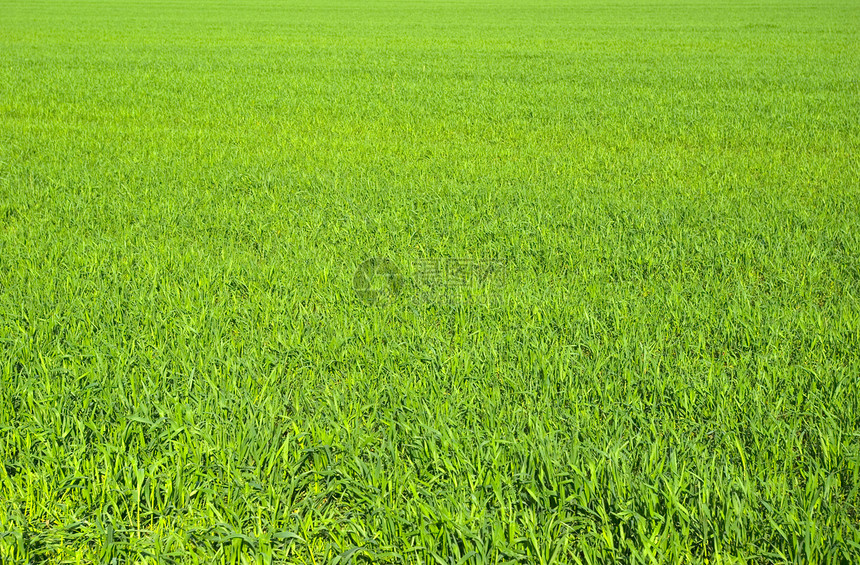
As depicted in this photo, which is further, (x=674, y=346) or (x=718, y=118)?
(x=718, y=118)

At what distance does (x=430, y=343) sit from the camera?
3.57m

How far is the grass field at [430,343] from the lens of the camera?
238 cm

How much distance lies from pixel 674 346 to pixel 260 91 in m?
10.9

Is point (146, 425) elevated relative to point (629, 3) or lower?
lower

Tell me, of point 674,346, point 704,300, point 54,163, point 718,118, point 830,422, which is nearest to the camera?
point 830,422

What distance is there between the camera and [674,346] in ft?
11.9

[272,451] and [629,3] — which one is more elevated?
[629,3]

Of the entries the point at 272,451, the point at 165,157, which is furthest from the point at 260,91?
the point at 272,451

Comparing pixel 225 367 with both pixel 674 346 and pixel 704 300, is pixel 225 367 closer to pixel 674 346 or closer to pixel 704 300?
pixel 674 346

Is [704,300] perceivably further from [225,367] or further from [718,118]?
[718,118]

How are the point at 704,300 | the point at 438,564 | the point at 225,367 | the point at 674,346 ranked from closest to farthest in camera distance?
the point at 438,564 → the point at 225,367 → the point at 674,346 → the point at 704,300

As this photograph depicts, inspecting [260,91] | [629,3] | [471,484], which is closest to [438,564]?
[471,484]

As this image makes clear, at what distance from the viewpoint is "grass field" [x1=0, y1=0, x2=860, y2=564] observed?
2.38 meters

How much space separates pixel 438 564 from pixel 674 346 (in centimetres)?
190
